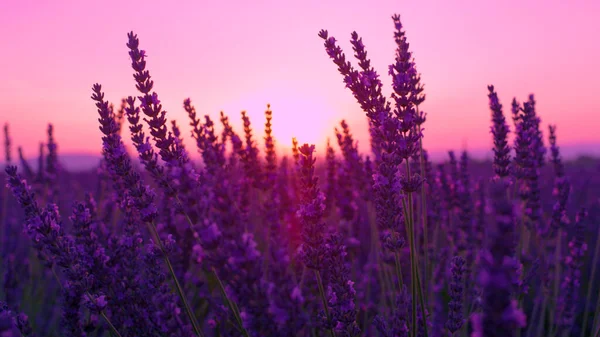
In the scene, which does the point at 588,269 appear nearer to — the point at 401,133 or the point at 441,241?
the point at 441,241

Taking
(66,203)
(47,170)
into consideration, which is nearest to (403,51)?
(47,170)

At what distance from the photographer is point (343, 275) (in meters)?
2.18

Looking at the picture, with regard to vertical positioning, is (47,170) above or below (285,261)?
above

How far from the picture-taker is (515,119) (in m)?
3.28

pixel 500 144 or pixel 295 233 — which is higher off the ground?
pixel 500 144

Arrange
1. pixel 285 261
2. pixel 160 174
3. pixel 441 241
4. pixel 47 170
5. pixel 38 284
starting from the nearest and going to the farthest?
pixel 285 261 → pixel 160 174 → pixel 38 284 → pixel 47 170 → pixel 441 241

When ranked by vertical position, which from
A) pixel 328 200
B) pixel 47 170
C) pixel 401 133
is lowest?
pixel 328 200

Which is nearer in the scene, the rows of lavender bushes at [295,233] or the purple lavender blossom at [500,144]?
the rows of lavender bushes at [295,233]

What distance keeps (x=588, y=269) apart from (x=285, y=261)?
609 cm

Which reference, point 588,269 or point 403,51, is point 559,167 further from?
point 588,269

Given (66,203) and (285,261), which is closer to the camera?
(285,261)

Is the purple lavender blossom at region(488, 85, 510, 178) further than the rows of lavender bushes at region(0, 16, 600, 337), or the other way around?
the purple lavender blossom at region(488, 85, 510, 178)

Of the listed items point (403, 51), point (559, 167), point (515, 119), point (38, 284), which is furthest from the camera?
point (38, 284)

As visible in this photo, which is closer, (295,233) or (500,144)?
(500,144)
